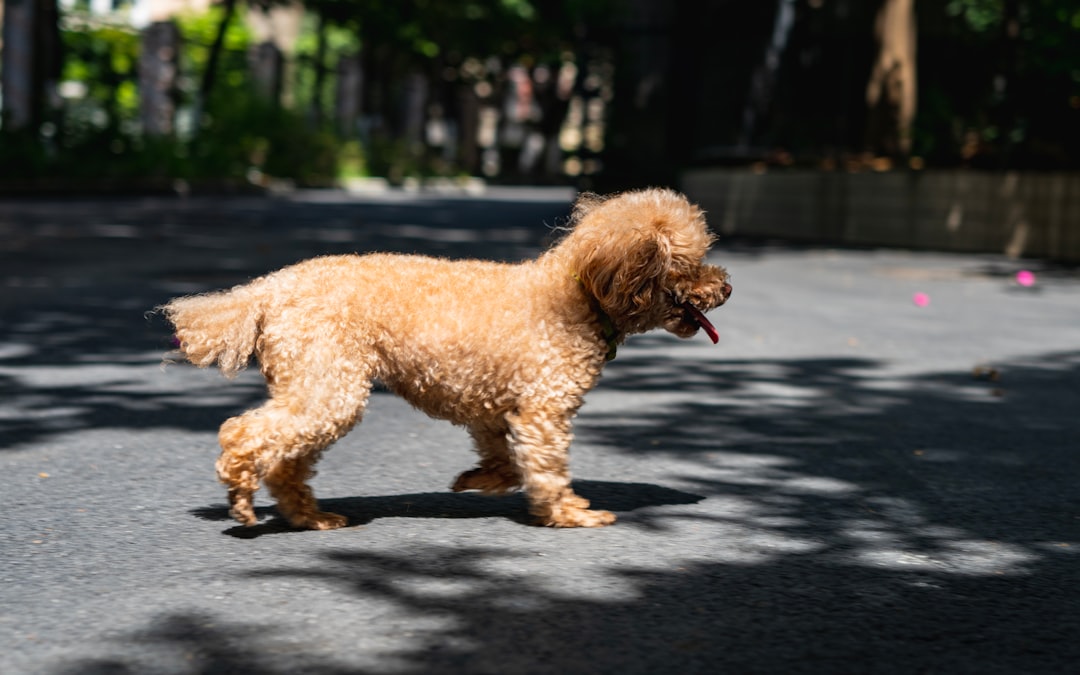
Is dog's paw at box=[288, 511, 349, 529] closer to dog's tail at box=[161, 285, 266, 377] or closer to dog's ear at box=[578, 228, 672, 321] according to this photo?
dog's tail at box=[161, 285, 266, 377]

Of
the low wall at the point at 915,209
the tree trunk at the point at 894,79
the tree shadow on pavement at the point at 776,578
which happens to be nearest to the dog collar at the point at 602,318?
the tree shadow on pavement at the point at 776,578

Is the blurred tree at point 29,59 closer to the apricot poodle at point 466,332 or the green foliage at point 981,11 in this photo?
the green foliage at point 981,11

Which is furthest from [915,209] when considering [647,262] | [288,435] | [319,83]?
[319,83]

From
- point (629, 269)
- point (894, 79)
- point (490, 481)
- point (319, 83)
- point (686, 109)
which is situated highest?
point (319, 83)

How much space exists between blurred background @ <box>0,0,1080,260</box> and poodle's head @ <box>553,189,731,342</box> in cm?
1508

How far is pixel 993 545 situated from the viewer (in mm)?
5227

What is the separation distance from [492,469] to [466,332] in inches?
24.0

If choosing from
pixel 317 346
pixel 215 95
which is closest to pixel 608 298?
pixel 317 346

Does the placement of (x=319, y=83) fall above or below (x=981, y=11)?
below

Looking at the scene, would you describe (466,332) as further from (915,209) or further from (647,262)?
(915,209)

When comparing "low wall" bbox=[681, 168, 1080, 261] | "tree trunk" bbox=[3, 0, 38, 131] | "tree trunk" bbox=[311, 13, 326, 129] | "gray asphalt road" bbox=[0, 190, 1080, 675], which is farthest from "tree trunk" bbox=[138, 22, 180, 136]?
"gray asphalt road" bbox=[0, 190, 1080, 675]

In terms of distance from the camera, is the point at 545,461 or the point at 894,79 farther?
the point at 894,79

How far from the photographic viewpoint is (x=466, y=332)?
5.27 m

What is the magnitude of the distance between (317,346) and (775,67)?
25.9 meters
